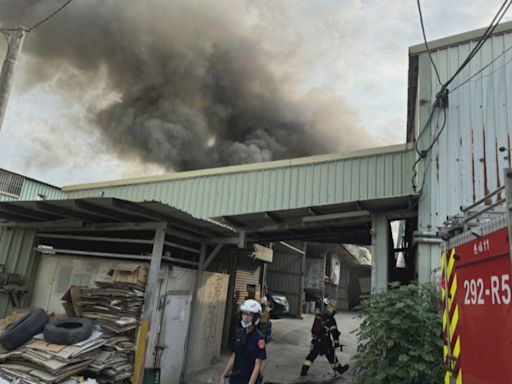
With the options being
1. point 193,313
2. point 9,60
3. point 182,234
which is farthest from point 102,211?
point 9,60

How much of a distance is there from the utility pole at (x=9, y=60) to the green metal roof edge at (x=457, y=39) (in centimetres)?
805

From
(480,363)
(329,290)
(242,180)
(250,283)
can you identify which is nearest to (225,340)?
(250,283)

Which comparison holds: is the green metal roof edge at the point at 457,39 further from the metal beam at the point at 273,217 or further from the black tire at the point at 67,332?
the black tire at the point at 67,332

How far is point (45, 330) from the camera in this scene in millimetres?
6328

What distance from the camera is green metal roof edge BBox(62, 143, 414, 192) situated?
8102 mm

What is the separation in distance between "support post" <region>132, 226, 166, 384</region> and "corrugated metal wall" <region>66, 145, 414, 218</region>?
337 centimetres

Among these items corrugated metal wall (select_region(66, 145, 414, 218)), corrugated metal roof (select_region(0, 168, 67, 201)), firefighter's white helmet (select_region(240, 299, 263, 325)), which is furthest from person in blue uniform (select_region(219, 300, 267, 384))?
corrugated metal roof (select_region(0, 168, 67, 201))

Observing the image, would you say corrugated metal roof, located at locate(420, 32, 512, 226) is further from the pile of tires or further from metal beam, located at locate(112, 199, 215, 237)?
the pile of tires

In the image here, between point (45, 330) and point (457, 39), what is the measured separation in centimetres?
917

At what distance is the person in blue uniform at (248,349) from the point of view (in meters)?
4.27

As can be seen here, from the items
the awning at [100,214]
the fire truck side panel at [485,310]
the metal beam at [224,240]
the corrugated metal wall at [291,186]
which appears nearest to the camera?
the fire truck side panel at [485,310]

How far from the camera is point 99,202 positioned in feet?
21.1

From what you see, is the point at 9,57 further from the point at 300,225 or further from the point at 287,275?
the point at 287,275

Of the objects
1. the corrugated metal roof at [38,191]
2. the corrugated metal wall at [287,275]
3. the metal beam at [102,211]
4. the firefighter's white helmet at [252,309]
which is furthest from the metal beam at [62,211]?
the corrugated metal wall at [287,275]
